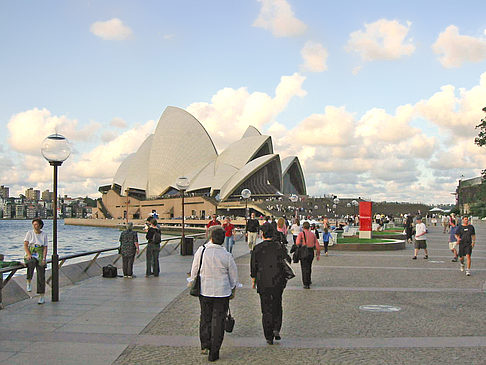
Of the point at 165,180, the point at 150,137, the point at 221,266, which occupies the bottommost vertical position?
the point at 221,266

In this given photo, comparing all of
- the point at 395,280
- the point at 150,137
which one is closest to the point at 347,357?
the point at 395,280

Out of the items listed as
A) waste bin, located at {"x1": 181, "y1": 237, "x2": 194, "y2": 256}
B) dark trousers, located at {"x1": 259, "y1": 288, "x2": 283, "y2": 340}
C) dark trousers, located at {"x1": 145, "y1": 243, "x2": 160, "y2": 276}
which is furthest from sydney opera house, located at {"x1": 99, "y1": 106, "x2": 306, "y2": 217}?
dark trousers, located at {"x1": 259, "y1": 288, "x2": 283, "y2": 340}

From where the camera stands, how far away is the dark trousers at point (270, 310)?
18.6 ft

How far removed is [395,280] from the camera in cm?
1116

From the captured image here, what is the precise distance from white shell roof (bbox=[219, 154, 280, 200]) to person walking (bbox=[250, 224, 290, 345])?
208 feet

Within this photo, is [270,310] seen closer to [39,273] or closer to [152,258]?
[39,273]

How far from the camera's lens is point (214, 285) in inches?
203

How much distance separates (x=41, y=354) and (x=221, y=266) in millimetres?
2034

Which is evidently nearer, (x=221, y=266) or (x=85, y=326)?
(x=221, y=266)

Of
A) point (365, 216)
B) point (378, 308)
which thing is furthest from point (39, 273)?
point (365, 216)

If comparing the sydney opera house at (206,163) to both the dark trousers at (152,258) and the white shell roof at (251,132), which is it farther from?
the dark trousers at (152,258)

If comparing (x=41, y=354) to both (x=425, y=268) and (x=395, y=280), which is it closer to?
(x=395, y=280)

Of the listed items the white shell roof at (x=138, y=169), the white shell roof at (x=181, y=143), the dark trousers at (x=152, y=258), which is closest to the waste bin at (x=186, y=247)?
the dark trousers at (x=152, y=258)

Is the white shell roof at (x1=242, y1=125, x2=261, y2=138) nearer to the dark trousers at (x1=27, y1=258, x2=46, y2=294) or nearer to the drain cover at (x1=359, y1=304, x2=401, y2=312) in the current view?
the dark trousers at (x1=27, y1=258, x2=46, y2=294)
